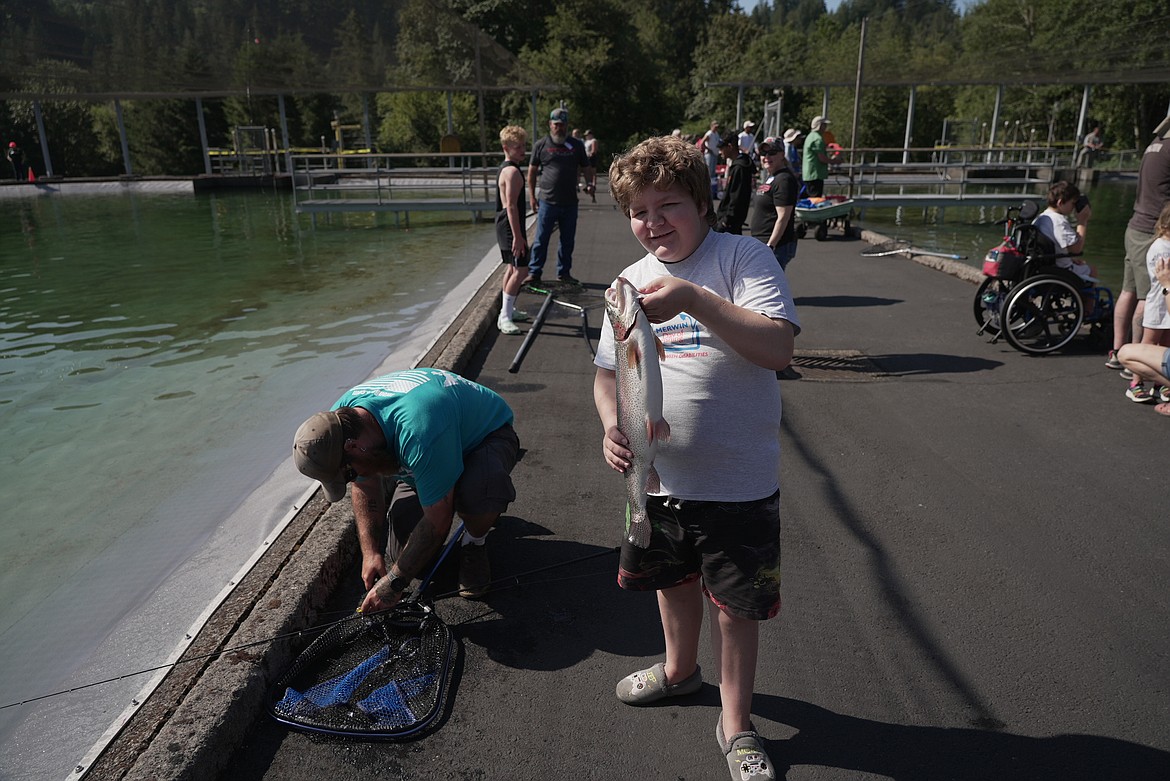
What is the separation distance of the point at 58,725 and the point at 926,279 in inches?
444

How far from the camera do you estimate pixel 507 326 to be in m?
8.41

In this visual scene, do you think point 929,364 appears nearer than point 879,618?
No

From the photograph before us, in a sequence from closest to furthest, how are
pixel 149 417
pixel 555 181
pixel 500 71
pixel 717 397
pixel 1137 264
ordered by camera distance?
pixel 717 397 < pixel 1137 264 < pixel 149 417 < pixel 555 181 < pixel 500 71

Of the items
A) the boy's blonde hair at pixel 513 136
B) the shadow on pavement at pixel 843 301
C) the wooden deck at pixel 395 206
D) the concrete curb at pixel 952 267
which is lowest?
the shadow on pavement at pixel 843 301

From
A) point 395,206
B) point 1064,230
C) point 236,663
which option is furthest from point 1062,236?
point 395,206

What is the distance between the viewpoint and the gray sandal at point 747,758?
2.56m

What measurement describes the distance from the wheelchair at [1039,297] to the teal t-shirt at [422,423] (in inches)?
Answer: 239

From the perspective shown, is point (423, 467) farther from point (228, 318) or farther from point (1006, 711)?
point (228, 318)

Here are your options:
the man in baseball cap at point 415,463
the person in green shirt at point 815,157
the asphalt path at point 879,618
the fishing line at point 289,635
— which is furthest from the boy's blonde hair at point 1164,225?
the person in green shirt at point 815,157

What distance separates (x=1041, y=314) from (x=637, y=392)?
6769 mm

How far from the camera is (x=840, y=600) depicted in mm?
3641

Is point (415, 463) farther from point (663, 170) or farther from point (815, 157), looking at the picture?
point (815, 157)

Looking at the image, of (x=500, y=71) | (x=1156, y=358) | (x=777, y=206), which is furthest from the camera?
(x=500, y=71)

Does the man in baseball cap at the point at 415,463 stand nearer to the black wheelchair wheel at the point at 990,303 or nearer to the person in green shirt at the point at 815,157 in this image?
the black wheelchair wheel at the point at 990,303
